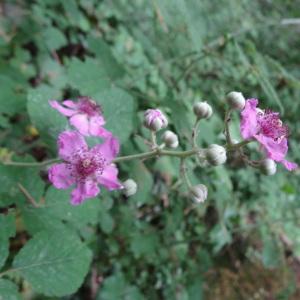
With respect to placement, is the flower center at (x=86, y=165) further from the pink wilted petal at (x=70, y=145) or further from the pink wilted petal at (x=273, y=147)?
the pink wilted petal at (x=273, y=147)

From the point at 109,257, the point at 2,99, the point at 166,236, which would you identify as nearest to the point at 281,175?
the point at 166,236

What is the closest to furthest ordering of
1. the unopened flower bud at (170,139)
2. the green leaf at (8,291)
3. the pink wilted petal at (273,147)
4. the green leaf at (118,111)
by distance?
the green leaf at (8,291) < the pink wilted petal at (273,147) < the unopened flower bud at (170,139) < the green leaf at (118,111)

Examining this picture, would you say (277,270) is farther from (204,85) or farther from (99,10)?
(99,10)

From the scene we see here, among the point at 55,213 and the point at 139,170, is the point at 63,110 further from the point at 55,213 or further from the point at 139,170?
the point at 139,170

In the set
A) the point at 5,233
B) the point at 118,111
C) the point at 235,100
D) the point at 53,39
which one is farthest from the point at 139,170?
the point at 53,39

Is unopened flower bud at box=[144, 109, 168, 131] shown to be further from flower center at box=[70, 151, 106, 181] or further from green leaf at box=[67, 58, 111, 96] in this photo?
green leaf at box=[67, 58, 111, 96]

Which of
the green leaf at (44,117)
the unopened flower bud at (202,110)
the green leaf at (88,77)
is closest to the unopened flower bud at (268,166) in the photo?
the unopened flower bud at (202,110)
